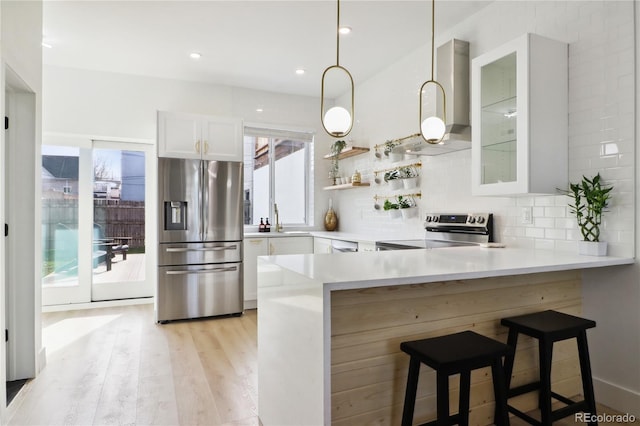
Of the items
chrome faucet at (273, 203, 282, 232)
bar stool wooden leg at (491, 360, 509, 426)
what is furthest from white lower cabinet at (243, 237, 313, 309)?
bar stool wooden leg at (491, 360, 509, 426)

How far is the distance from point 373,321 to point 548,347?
0.84 metres

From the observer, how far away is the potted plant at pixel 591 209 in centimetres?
222

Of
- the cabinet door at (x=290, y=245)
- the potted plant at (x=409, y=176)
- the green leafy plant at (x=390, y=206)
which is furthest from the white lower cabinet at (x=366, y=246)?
the cabinet door at (x=290, y=245)

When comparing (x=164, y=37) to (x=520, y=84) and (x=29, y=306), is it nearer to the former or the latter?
(x=29, y=306)

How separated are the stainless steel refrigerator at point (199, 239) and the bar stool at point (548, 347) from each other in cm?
306

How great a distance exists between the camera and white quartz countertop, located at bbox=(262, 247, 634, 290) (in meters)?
1.48

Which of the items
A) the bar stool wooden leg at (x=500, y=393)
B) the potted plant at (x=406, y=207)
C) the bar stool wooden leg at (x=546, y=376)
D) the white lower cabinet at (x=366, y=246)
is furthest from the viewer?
the potted plant at (x=406, y=207)

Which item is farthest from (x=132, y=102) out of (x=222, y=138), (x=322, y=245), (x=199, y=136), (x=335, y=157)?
(x=322, y=245)

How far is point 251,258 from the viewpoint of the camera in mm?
4574

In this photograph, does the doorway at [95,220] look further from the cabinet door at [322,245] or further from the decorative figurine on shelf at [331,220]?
the decorative figurine on shelf at [331,220]

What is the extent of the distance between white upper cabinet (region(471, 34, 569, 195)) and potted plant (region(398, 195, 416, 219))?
4.21 ft

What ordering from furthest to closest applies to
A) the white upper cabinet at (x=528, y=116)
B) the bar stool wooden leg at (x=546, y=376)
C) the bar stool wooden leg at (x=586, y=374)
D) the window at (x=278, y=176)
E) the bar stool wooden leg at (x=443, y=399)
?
the window at (x=278, y=176)
the white upper cabinet at (x=528, y=116)
the bar stool wooden leg at (x=586, y=374)
the bar stool wooden leg at (x=546, y=376)
the bar stool wooden leg at (x=443, y=399)

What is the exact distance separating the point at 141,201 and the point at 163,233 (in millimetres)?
1088

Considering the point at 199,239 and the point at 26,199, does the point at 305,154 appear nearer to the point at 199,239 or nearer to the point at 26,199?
the point at 199,239
